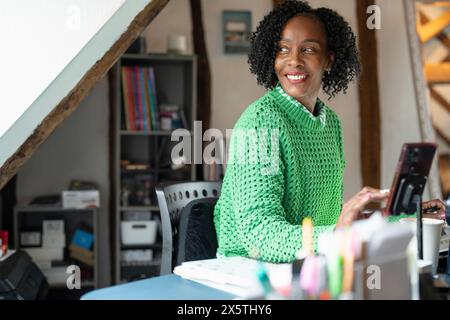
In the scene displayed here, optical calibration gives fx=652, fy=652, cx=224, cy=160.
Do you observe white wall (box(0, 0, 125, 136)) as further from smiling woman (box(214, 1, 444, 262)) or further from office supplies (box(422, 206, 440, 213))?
office supplies (box(422, 206, 440, 213))

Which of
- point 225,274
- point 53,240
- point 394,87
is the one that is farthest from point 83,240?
point 225,274

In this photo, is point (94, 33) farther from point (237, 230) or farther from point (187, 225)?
point (237, 230)

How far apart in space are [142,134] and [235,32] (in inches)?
37.7

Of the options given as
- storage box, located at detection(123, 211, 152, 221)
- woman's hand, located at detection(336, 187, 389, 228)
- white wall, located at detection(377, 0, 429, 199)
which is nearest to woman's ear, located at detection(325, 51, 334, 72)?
woman's hand, located at detection(336, 187, 389, 228)

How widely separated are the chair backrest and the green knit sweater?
9.8 inches

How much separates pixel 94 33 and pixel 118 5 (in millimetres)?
156

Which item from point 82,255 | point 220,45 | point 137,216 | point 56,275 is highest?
point 220,45

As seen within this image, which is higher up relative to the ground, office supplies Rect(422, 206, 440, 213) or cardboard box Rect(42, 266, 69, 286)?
office supplies Rect(422, 206, 440, 213)

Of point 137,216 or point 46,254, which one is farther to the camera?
point 137,216

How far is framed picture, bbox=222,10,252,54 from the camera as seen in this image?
4.36 metres

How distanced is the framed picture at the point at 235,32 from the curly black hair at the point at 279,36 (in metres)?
2.30

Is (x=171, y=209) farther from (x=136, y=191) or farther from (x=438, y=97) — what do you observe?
(x=438, y=97)

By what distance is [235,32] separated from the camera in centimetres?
438

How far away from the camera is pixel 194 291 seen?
1.29 meters
